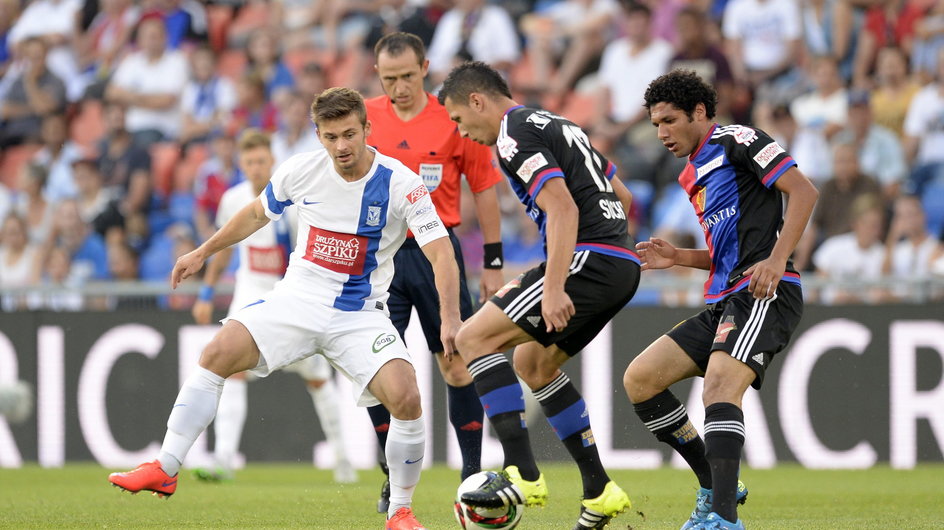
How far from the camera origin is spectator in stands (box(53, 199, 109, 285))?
13.8 metres

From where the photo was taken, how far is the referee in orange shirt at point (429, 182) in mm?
7664

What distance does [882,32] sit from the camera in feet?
44.8

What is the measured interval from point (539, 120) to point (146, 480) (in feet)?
8.27

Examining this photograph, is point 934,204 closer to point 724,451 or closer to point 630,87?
point 630,87

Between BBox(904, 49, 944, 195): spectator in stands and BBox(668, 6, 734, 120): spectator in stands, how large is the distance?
1790 mm

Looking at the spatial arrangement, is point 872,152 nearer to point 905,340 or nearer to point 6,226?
point 905,340

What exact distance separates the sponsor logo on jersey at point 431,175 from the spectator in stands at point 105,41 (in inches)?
386

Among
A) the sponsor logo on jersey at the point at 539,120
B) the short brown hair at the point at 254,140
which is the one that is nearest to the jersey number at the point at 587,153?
the sponsor logo on jersey at the point at 539,120

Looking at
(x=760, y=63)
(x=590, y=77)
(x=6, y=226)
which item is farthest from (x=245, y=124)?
(x=760, y=63)

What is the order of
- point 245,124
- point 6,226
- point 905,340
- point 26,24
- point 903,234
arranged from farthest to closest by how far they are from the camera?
point 26,24 < point 245,124 < point 6,226 < point 903,234 < point 905,340

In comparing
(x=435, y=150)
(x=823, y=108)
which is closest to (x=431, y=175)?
(x=435, y=150)

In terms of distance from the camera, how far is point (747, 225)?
6.26 m

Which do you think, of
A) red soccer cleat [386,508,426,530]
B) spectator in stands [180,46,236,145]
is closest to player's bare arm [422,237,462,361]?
red soccer cleat [386,508,426,530]

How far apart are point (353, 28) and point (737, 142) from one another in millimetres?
10660
